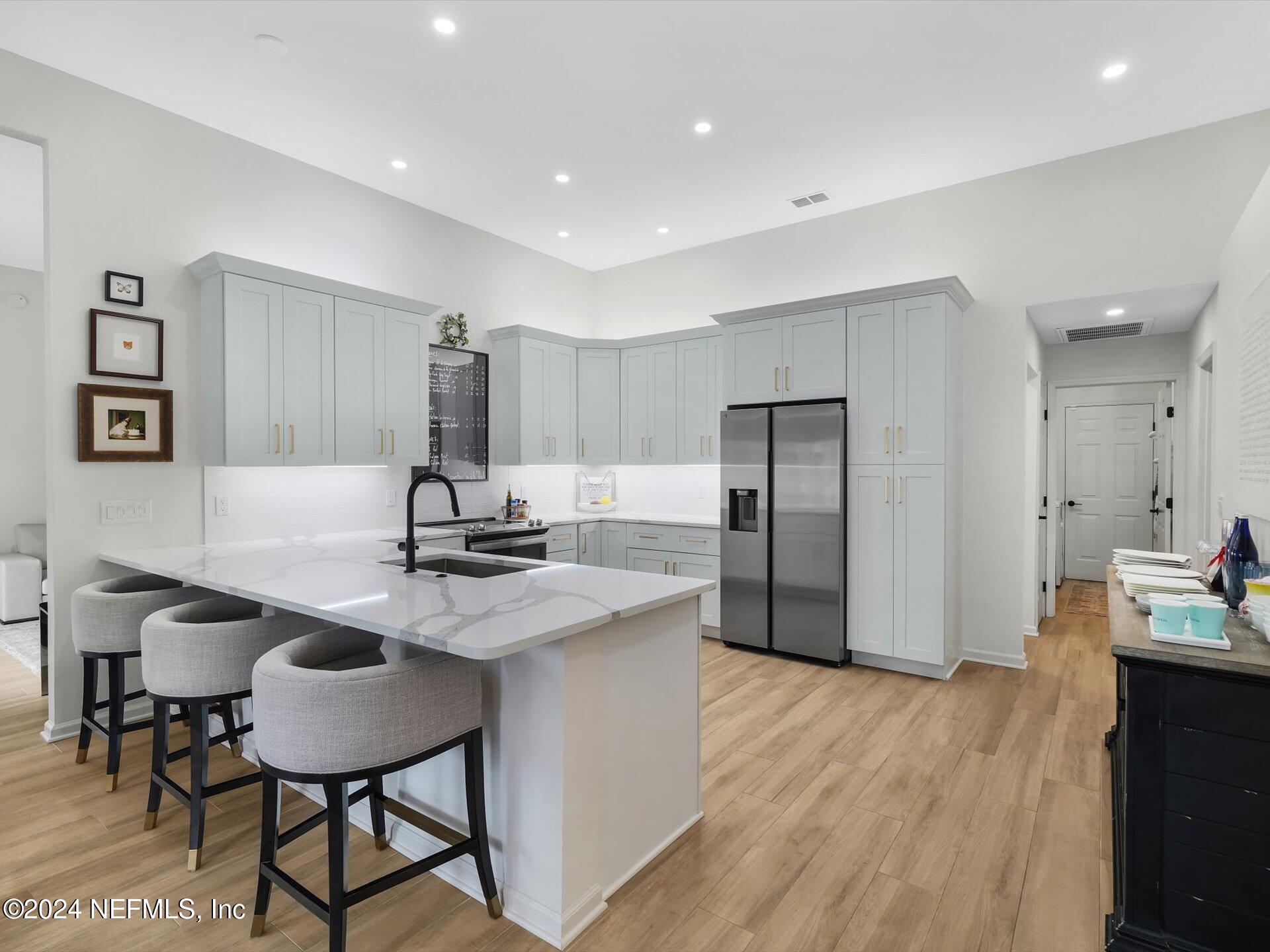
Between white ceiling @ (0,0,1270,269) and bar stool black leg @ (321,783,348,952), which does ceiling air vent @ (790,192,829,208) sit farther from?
bar stool black leg @ (321,783,348,952)

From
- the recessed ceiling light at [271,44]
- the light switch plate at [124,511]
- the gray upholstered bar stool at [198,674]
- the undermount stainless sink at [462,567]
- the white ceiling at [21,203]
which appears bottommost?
the gray upholstered bar stool at [198,674]

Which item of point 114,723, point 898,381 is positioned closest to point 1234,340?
point 898,381

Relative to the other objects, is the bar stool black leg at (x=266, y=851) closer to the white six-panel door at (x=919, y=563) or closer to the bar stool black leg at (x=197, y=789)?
the bar stool black leg at (x=197, y=789)

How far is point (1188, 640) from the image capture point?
1698mm

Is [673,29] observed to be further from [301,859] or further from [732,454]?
[301,859]

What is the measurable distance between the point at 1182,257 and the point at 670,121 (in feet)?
9.85

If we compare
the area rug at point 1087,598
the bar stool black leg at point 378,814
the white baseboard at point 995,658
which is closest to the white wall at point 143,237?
the bar stool black leg at point 378,814

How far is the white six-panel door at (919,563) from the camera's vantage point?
3.93 metres

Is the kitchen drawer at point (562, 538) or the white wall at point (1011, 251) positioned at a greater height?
the white wall at point (1011, 251)

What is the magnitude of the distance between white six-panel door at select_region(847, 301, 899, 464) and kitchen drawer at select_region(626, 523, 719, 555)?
1.26 m

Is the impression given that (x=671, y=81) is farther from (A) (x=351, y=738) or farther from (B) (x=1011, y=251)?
(A) (x=351, y=738)

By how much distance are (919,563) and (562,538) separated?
2583 millimetres

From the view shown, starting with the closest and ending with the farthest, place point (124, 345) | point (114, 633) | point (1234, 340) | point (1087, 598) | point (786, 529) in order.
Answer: point (114, 633) < point (1234, 340) < point (124, 345) < point (786, 529) < point (1087, 598)

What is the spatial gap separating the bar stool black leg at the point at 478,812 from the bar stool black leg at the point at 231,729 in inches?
46.2
